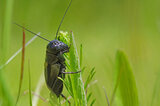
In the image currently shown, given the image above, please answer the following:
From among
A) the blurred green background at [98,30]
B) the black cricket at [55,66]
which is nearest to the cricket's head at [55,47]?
the black cricket at [55,66]

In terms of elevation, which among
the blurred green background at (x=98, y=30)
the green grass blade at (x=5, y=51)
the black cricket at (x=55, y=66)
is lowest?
the blurred green background at (x=98, y=30)

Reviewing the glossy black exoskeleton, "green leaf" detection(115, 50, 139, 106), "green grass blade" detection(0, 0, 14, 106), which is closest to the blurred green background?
the glossy black exoskeleton

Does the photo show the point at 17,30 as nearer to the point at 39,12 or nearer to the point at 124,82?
the point at 39,12

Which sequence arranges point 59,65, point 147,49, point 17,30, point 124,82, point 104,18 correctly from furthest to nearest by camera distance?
point 104,18
point 17,30
point 147,49
point 59,65
point 124,82

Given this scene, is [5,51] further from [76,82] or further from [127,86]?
[127,86]

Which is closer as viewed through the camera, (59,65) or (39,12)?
(59,65)

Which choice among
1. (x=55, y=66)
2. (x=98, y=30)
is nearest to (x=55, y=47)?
(x=55, y=66)

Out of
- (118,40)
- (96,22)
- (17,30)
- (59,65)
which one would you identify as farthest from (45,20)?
(59,65)

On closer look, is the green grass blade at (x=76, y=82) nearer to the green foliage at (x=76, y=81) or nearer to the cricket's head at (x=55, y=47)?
the green foliage at (x=76, y=81)

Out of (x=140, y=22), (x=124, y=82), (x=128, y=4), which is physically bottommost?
(x=140, y=22)
